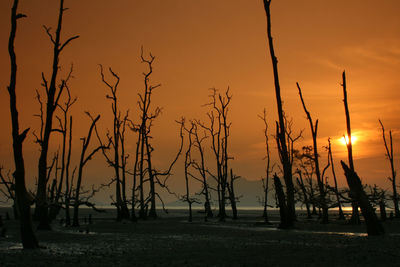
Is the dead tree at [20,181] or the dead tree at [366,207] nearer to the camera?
the dead tree at [20,181]

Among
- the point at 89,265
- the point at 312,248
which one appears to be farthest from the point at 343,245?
the point at 89,265

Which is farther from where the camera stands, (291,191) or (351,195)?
(291,191)

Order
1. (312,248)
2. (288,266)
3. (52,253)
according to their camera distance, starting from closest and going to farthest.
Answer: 1. (288,266)
2. (52,253)
3. (312,248)

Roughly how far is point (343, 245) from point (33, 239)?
11.7 m

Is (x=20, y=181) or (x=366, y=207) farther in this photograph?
(x=366, y=207)

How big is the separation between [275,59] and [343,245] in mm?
15157

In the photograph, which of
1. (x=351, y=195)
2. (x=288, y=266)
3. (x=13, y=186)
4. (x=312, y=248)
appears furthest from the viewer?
(x=351, y=195)

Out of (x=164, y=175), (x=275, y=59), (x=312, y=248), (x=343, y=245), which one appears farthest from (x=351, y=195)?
(x=164, y=175)

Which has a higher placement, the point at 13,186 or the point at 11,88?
the point at 11,88

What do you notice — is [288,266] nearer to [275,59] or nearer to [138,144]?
[275,59]

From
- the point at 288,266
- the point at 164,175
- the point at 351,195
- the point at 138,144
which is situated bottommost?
the point at 288,266

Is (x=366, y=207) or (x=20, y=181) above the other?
(x=20, y=181)

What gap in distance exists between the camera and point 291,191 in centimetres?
2938

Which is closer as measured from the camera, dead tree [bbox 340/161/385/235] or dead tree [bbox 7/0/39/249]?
dead tree [bbox 7/0/39/249]
